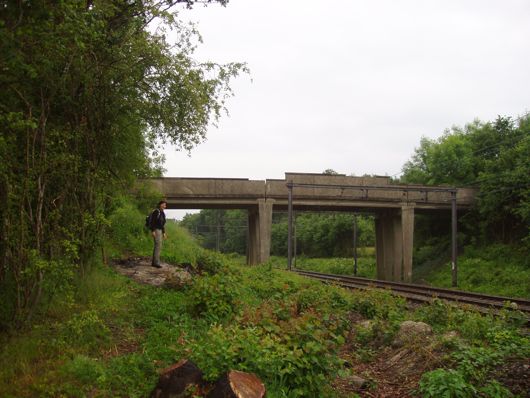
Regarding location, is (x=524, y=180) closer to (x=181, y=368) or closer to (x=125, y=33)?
(x=125, y=33)

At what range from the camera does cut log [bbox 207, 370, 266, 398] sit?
4707 mm

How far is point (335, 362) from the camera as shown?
230 inches

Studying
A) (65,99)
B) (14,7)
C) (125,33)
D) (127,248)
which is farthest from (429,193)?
(14,7)

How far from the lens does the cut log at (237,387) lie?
15.4 ft

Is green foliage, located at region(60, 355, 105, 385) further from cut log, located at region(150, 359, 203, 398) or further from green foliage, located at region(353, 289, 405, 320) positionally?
green foliage, located at region(353, 289, 405, 320)

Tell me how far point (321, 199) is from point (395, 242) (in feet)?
21.4

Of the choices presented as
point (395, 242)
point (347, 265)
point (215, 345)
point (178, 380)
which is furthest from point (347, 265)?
point (178, 380)

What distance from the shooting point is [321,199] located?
29.6 metres

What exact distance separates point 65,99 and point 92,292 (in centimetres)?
345

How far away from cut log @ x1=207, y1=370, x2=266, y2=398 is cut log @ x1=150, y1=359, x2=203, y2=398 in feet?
1.07

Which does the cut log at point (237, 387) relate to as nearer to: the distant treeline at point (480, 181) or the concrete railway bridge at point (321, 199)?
the concrete railway bridge at point (321, 199)

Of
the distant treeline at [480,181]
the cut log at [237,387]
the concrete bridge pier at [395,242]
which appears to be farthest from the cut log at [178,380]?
the concrete bridge pier at [395,242]

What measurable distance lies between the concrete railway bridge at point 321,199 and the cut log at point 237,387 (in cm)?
2081

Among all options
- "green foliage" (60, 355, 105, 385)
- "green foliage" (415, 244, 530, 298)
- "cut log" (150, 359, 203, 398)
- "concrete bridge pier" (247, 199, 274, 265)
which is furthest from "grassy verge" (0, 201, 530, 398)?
"concrete bridge pier" (247, 199, 274, 265)
